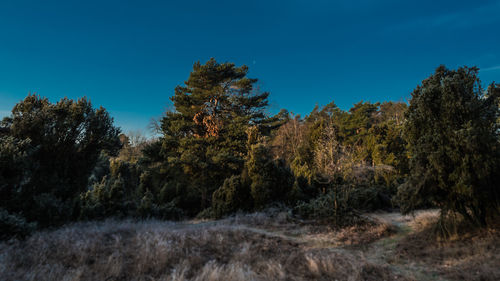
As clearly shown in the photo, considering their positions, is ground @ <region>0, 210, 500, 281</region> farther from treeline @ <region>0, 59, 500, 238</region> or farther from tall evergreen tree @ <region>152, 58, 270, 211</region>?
tall evergreen tree @ <region>152, 58, 270, 211</region>

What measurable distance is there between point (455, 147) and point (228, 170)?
549 inches

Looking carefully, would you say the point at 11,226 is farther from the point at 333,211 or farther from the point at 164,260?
the point at 333,211

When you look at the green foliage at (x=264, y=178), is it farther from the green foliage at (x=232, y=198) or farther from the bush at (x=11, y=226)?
the bush at (x=11, y=226)

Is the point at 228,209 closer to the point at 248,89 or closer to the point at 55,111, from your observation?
the point at 55,111

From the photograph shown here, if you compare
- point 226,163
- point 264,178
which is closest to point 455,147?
point 264,178

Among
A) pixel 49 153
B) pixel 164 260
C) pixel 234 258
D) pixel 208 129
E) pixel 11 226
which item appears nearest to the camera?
pixel 164 260

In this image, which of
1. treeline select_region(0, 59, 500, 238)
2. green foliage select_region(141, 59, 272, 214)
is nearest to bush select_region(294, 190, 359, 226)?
treeline select_region(0, 59, 500, 238)

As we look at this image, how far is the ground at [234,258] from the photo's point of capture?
420cm

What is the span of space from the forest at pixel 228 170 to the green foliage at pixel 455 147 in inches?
1.1

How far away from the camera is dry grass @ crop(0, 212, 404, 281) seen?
4059 millimetres

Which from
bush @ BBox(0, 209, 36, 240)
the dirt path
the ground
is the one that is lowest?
the dirt path

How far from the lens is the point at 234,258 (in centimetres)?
572

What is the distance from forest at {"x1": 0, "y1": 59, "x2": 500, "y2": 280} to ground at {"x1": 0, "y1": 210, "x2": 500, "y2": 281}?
7.6 inches

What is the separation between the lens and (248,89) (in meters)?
23.3
